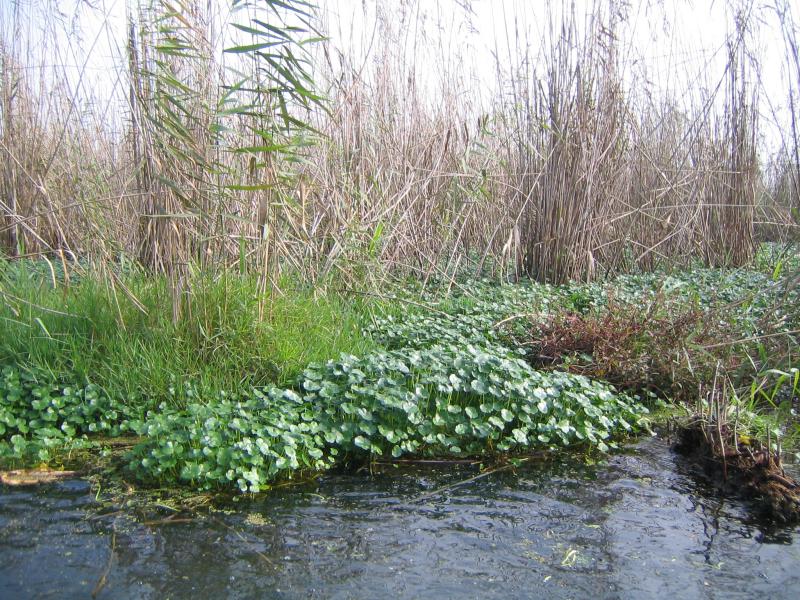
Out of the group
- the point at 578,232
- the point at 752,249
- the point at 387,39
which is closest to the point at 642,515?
the point at 578,232

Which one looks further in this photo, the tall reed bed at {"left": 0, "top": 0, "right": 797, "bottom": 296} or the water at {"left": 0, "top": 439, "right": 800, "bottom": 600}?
the tall reed bed at {"left": 0, "top": 0, "right": 797, "bottom": 296}

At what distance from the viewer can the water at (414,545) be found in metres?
2.05

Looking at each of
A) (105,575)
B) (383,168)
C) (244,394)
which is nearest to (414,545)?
(105,575)

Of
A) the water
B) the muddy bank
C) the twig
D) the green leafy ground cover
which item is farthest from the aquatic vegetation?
the muddy bank

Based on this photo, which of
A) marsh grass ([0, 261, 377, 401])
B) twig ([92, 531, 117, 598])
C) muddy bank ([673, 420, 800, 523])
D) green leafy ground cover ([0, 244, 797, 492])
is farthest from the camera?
marsh grass ([0, 261, 377, 401])

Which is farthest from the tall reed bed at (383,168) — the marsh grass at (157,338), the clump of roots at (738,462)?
the clump of roots at (738,462)

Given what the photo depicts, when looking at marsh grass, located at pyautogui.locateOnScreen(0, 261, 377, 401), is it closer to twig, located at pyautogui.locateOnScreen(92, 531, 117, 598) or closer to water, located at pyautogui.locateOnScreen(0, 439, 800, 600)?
water, located at pyautogui.locateOnScreen(0, 439, 800, 600)

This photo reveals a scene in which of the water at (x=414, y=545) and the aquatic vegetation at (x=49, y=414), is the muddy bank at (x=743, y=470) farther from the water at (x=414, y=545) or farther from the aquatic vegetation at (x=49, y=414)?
the aquatic vegetation at (x=49, y=414)

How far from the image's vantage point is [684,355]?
12.0ft

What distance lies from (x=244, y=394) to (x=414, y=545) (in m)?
1.21

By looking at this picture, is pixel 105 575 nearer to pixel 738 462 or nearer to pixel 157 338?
pixel 157 338

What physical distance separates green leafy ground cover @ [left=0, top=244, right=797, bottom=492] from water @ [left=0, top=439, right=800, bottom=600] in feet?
0.68

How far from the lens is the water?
6.73ft

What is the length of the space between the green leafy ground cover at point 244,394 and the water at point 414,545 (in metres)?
0.21
